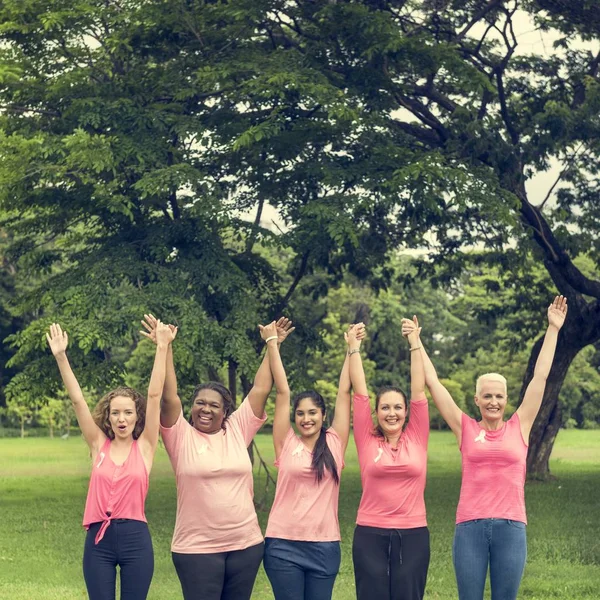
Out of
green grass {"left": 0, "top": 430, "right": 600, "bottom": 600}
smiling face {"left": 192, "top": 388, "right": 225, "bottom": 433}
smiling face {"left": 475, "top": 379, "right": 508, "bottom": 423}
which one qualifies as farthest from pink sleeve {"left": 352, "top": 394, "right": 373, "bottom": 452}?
green grass {"left": 0, "top": 430, "right": 600, "bottom": 600}

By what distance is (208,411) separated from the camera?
6.32m

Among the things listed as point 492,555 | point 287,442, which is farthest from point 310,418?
point 492,555

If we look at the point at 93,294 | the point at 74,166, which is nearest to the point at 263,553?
the point at 93,294

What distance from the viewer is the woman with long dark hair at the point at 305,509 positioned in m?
6.21

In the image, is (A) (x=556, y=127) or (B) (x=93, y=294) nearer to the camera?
(B) (x=93, y=294)

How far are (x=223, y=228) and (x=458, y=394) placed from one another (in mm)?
33833

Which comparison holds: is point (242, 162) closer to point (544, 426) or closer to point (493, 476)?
point (544, 426)

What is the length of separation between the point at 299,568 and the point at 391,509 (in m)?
0.58

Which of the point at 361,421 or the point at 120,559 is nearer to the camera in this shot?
the point at 120,559

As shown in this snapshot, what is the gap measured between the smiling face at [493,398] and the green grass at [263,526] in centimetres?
510

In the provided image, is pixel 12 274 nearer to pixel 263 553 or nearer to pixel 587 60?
pixel 587 60

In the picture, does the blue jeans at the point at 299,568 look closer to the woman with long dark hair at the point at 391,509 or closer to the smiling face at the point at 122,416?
the woman with long dark hair at the point at 391,509

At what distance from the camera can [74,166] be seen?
17109 mm

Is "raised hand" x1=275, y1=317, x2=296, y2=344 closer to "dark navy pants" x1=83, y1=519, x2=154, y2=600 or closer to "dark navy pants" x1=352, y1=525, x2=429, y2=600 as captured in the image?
"dark navy pants" x1=352, y1=525, x2=429, y2=600
